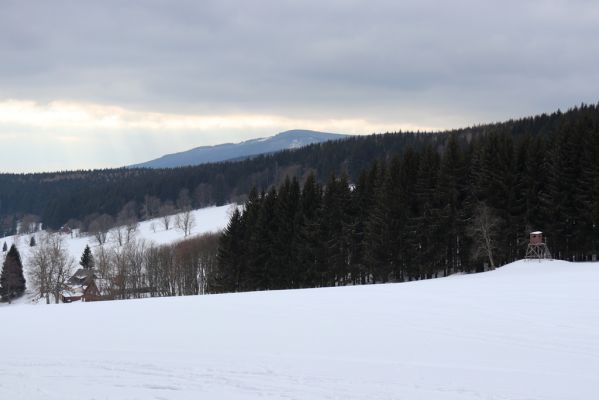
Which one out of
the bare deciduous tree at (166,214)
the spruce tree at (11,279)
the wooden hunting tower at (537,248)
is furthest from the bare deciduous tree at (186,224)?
the wooden hunting tower at (537,248)

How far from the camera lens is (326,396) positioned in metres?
10.2

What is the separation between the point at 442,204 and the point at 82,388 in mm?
39570

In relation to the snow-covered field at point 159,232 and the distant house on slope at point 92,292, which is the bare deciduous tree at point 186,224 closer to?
the snow-covered field at point 159,232

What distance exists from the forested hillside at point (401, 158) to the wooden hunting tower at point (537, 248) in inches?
168

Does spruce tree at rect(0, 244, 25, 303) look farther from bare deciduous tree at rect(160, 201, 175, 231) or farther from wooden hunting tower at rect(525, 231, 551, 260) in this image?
wooden hunting tower at rect(525, 231, 551, 260)

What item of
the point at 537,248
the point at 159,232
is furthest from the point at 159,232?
the point at 537,248

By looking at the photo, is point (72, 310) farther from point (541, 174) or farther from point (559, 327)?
point (541, 174)

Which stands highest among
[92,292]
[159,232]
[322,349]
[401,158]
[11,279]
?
[401,158]

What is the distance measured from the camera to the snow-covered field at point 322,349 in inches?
424

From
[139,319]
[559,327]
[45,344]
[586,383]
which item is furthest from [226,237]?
[586,383]

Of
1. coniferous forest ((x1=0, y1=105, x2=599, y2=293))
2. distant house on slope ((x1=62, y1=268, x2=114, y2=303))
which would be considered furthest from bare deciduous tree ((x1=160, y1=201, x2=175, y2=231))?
coniferous forest ((x1=0, y1=105, x2=599, y2=293))

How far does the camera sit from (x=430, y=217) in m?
45.6

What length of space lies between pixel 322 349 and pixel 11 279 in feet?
265

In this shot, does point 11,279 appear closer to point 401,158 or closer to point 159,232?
point 159,232
